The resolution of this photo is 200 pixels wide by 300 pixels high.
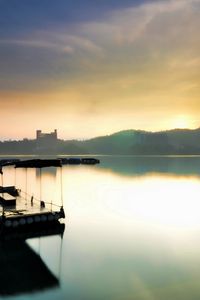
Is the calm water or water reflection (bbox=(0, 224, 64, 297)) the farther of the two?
water reflection (bbox=(0, 224, 64, 297))

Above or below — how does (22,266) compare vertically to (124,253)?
above

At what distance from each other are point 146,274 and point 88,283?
557 cm

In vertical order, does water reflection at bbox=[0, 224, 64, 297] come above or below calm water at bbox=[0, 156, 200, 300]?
above

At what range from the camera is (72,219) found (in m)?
55.1

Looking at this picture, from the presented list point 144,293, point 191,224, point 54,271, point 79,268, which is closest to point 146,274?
point 144,293

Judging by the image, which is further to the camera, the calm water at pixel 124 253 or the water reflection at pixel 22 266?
the water reflection at pixel 22 266

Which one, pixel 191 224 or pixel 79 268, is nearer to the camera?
pixel 79 268

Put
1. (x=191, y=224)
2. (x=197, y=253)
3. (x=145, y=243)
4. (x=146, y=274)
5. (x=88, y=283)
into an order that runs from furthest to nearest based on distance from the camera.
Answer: (x=191, y=224) → (x=145, y=243) → (x=197, y=253) → (x=146, y=274) → (x=88, y=283)

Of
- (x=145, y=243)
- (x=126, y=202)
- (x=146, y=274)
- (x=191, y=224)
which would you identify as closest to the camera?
(x=146, y=274)

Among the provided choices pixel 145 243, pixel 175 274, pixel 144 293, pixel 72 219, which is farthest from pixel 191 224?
pixel 144 293

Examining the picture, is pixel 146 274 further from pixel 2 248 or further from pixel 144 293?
pixel 2 248

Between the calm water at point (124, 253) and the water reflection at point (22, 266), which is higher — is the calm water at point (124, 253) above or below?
below

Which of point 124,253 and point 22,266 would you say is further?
point 124,253

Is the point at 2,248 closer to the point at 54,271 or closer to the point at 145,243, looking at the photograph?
the point at 54,271
